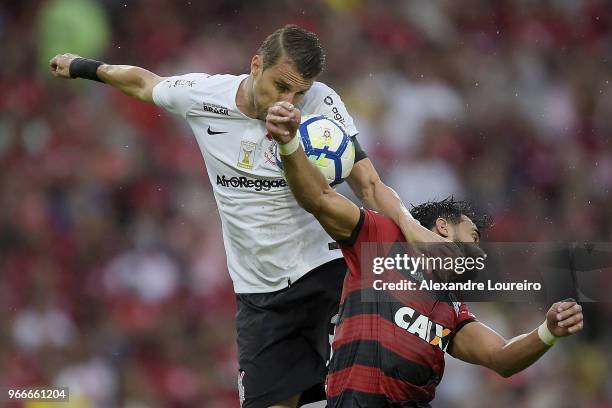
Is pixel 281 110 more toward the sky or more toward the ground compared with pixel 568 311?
more toward the sky

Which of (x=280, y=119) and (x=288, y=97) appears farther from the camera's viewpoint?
(x=288, y=97)

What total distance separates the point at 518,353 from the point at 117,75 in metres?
2.61

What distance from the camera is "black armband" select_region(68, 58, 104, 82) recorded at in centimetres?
635

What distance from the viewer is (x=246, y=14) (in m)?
12.4

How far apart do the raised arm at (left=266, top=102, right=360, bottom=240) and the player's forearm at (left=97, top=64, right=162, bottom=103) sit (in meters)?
1.55

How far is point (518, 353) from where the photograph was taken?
526cm

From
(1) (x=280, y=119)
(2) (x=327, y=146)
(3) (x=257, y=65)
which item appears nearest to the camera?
(1) (x=280, y=119)

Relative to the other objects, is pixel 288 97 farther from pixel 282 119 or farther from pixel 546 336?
pixel 546 336

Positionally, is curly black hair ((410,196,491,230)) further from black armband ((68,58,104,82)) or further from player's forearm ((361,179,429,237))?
black armband ((68,58,104,82))

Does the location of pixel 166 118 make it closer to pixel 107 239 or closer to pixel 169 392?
pixel 107 239

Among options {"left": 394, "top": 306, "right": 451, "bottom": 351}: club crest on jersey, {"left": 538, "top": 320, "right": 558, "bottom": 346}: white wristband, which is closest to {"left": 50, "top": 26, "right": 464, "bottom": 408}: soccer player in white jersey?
{"left": 394, "top": 306, "right": 451, "bottom": 351}: club crest on jersey

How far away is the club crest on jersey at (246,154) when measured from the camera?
5.90m

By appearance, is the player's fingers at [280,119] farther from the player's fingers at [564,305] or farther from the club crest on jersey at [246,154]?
the player's fingers at [564,305]

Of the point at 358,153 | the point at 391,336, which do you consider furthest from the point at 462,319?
the point at 358,153
